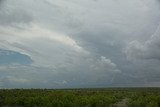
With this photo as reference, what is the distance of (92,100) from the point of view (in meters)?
62.3

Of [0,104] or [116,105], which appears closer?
[116,105]

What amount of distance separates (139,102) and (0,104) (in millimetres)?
30387

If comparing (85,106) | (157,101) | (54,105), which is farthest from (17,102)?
(157,101)

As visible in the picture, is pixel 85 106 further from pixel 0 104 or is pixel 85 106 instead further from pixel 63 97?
pixel 0 104

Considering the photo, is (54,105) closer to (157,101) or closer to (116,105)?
(116,105)

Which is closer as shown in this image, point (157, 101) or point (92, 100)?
point (157, 101)

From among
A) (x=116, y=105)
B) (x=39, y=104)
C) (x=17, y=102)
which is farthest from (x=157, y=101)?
(x=17, y=102)

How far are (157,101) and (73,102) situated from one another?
631 inches

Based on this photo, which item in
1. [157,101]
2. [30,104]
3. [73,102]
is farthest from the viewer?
[30,104]

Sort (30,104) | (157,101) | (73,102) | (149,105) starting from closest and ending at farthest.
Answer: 1. (149,105)
2. (157,101)
3. (73,102)
4. (30,104)

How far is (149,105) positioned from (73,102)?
15861 millimetres

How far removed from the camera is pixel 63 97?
221ft

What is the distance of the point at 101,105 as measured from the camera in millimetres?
59594

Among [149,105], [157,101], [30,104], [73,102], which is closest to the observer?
[149,105]
